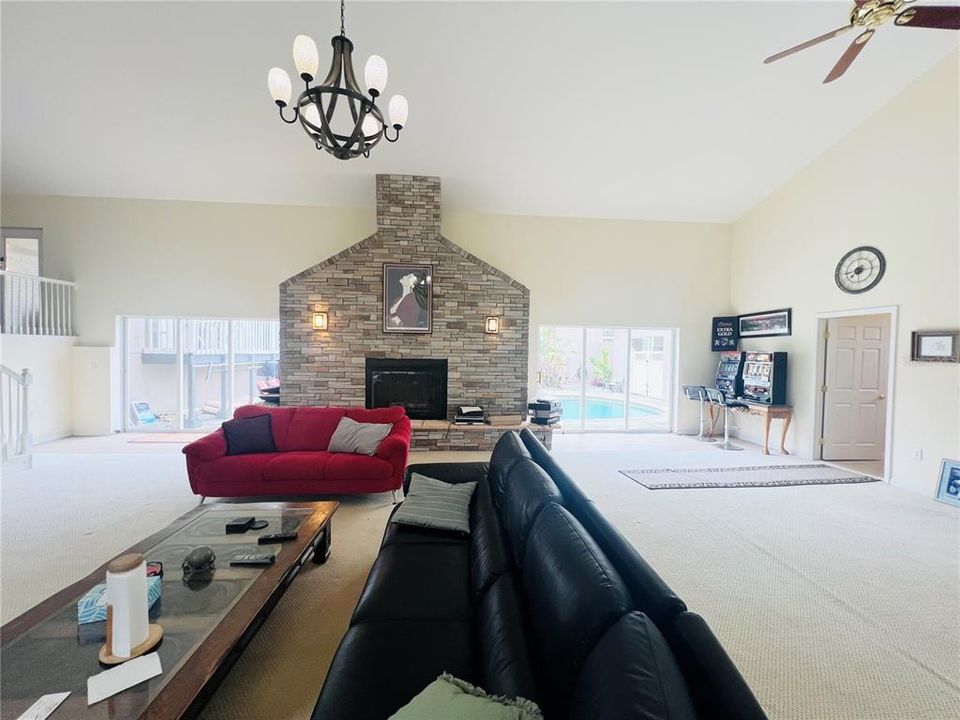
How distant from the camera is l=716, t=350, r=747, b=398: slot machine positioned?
6285 mm

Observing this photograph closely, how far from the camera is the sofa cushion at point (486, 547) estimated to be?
5.64 ft

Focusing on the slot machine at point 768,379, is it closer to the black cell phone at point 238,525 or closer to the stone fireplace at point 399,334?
the stone fireplace at point 399,334

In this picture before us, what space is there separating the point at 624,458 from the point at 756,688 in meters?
3.69

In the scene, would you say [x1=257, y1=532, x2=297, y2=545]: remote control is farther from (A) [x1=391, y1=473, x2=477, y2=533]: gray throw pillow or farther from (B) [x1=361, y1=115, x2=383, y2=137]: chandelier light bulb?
(B) [x1=361, y1=115, x2=383, y2=137]: chandelier light bulb

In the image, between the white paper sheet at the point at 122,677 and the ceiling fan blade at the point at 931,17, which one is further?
the ceiling fan blade at the point at 931,17

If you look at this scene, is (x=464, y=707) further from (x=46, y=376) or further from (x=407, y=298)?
(x=46, y=376)

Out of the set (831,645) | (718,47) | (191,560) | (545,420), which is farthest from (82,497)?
(718,47)

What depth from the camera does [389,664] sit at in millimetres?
1299

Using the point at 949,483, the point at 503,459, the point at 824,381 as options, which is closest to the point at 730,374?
the point at 824,381

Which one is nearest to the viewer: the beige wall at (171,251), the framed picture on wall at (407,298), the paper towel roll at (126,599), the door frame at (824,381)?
the paper towel roll at (126,599)

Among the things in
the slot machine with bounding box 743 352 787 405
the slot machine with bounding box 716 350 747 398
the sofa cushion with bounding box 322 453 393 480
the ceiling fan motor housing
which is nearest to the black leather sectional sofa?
the sofa cushion with bounding box 322 453 393 480

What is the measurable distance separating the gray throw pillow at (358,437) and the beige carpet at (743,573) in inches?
20.4

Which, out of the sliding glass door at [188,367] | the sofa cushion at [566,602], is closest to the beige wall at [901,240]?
the sofa cushion at [566,602]

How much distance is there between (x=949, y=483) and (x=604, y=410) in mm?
4190
